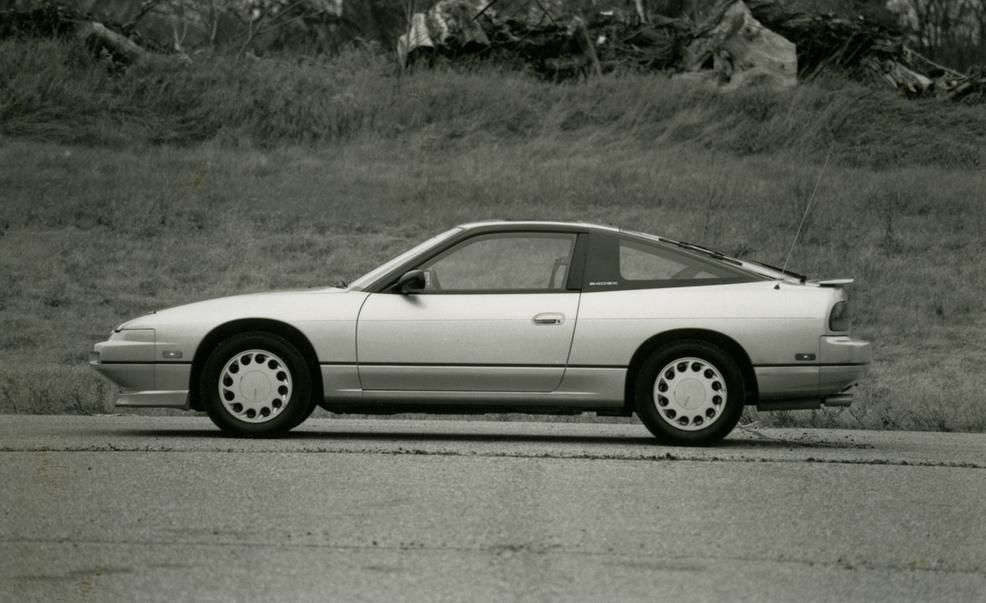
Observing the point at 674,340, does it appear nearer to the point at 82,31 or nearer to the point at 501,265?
the point at 501,265

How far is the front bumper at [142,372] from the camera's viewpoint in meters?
10.2

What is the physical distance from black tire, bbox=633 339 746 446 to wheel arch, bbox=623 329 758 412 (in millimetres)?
48

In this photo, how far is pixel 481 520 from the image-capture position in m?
7.26

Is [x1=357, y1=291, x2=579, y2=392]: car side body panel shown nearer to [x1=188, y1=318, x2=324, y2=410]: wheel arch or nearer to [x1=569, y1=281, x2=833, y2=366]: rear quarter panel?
[x1=569, y1=281, x2=833, y2=366]: rear quarter panel

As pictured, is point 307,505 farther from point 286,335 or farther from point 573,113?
point 573,113

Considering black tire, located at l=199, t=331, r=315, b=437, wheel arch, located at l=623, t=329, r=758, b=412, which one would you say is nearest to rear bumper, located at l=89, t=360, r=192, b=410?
black tire, located at l=199, t=331, r=315, b=437

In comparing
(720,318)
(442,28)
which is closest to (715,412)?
(720,318)

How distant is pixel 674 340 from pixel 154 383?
3176 mm

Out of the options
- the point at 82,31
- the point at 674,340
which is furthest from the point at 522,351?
the point at 82,31

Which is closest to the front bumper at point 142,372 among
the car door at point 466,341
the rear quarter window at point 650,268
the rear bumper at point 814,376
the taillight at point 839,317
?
the car door at point 466,341

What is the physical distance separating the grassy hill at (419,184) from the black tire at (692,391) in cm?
383

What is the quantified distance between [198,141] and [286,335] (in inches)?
899

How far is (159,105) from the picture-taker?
33812 millimetres

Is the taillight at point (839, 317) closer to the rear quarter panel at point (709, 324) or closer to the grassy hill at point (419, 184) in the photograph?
the rear quarter panel at point (709, 324)
